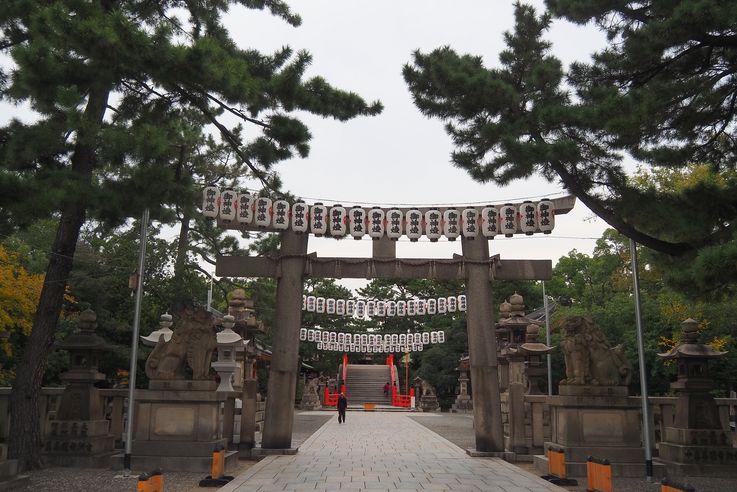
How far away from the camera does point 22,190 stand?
314 inches

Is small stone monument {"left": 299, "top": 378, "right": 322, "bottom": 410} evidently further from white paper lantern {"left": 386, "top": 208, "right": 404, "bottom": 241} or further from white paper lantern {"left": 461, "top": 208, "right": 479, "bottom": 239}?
white paper lantern {"left": 461, "top": 208, "right": 479, "bottom": 239}

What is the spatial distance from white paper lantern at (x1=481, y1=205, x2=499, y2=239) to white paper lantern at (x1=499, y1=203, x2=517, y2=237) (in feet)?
0.37

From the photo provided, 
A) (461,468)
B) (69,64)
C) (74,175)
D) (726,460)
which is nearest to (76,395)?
(74,175)

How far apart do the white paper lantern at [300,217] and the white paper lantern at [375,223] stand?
1505 mm

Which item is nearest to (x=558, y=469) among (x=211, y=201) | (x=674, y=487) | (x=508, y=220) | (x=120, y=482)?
(x=674, y=487)

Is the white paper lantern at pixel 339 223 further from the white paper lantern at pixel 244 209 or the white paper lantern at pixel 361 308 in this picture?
the white paper lantern at pixel 361 308

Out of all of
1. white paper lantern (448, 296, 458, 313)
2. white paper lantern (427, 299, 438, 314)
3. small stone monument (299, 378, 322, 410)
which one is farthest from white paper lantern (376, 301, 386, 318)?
small stone monument (299, 378, 322, 410)

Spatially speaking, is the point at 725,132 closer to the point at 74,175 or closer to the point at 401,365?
the point at 74,175

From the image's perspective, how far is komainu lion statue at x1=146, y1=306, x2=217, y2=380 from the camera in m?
11.3

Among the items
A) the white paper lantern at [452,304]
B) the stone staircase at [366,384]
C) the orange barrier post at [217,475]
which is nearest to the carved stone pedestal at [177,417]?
the orange barrier post at [217,475]

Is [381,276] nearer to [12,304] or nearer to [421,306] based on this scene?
[421,306]

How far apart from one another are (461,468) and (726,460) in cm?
478

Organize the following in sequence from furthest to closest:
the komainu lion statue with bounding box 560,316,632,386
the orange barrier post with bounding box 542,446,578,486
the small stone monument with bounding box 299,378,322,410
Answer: the small stone monument with bounding box 299,378,322,410 → the komainu lion statue with bounding box 560,316,632,386 → the orange barrier post with bounding box 542,446,578,486

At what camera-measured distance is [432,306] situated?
74.2ft
